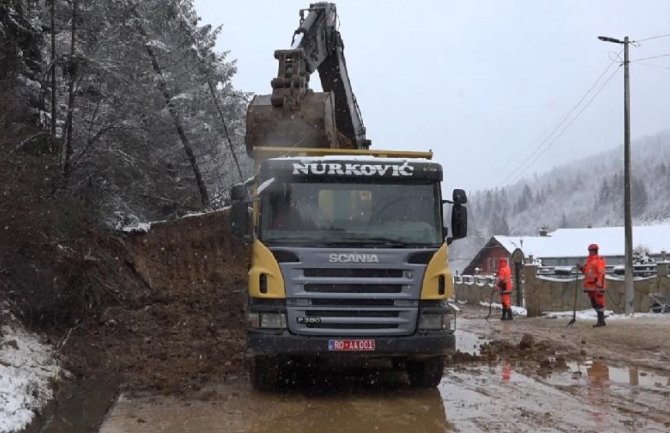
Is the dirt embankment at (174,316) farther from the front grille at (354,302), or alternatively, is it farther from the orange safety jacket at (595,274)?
the orange safety jacket at (595,274)

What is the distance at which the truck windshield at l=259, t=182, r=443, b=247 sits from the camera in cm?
806

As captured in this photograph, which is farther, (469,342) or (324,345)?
(469,342)

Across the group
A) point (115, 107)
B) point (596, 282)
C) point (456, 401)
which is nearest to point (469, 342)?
point (596, 282)

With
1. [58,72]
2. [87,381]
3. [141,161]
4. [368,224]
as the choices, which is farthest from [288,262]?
[141,161]

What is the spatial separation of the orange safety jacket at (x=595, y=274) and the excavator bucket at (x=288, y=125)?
311 inches

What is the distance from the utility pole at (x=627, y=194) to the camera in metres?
19.8

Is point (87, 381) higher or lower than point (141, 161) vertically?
lower

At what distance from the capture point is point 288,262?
309 inches

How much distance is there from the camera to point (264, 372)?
327 inches

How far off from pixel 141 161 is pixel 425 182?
13.8m

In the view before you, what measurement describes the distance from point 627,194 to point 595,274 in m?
6.44

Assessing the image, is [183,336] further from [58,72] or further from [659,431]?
[58,72]

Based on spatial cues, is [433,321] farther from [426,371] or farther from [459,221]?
[459,221]

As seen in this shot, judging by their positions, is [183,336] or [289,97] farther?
[183,336]
